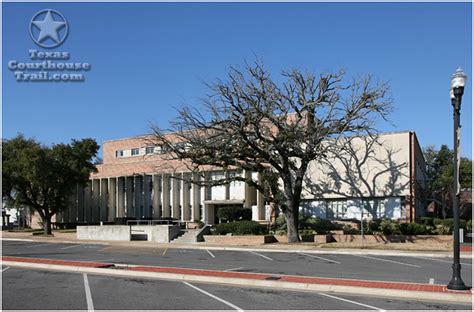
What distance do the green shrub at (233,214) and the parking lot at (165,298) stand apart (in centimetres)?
2671

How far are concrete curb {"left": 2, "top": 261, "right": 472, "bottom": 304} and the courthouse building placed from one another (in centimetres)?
1540

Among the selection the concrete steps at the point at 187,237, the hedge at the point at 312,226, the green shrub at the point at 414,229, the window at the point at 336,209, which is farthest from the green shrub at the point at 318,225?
the concrete steps at the point at 187,237

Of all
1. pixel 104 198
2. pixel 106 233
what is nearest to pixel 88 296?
pixel 106 233

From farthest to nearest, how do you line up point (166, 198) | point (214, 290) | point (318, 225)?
point (166, 198), point (318, 225), point (214, 290)

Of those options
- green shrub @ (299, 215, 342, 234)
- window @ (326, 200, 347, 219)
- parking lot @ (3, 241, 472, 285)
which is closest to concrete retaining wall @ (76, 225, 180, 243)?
green shrub @ (299, 215, 342, 234)

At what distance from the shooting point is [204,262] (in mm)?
21141

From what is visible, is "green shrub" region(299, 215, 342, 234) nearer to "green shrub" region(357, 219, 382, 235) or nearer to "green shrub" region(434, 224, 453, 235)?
"green shrub" region(357, 219, 382, 235)

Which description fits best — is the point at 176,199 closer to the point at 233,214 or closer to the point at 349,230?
the point at 233,214

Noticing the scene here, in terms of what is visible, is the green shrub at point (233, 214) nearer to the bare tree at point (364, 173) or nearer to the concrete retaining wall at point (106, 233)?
the bare tree at point (364, 173)

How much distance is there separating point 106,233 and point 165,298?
98.3 feet

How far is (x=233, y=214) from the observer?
139 ft

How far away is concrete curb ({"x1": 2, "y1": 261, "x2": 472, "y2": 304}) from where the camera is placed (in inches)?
478

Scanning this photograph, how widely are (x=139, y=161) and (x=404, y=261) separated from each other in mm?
40485

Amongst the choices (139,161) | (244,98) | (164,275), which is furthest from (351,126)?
(139,161)
